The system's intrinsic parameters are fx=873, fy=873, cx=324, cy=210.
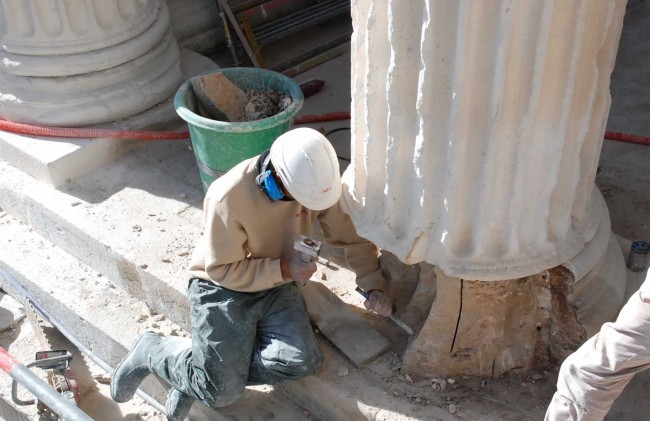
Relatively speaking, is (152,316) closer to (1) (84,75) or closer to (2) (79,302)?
(2) (79,302)

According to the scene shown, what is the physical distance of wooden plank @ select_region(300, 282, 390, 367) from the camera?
404 cm

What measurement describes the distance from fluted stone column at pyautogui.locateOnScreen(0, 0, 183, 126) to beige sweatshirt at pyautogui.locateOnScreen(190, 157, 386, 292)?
1.84 meters

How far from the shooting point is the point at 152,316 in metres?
4.69

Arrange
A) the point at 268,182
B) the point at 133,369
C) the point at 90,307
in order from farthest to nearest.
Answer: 1. the point at 90,307
2. the point at 133,369
3. the point at 268,182

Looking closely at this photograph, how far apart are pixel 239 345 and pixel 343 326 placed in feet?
1.77

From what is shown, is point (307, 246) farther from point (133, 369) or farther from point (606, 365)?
point (606, 365)

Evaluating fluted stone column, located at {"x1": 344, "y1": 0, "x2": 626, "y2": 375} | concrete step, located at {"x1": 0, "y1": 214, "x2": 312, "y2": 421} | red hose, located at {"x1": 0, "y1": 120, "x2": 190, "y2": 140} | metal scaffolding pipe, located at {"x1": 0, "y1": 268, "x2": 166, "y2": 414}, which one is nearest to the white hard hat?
fluted stone column, located at {"x1": 344, "y1": 0, "x2": 626, "y2": 375}

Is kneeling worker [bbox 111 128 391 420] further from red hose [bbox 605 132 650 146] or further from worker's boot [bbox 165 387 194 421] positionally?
red hose [bbox 605 132 650 146]

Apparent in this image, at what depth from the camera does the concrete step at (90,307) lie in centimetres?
417

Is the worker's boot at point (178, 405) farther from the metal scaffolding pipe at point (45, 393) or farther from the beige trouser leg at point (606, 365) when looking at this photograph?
the beige trouser leg at point (606, 365)

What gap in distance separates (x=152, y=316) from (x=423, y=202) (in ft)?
6.23

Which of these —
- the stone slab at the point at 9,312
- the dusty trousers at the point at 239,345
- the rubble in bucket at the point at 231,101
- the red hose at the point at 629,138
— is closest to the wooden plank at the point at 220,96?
the rubble in bucket at the point at 231,101

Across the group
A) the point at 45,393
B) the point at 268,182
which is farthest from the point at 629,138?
the point at 45,393

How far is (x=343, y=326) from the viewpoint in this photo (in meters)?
4.18
